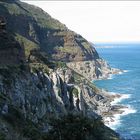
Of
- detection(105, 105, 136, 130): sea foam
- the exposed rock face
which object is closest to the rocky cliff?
the exposed rock face

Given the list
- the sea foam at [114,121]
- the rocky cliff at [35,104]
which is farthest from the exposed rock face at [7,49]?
the sea foam at [114,121]

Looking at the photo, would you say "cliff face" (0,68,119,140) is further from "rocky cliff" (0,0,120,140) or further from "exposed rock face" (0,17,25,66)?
"exposed rock face" (0,17,25,66)

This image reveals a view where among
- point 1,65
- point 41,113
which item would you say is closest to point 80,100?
point 41,113

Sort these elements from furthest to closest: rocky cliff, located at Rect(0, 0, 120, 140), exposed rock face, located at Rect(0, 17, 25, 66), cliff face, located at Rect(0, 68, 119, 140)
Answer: exposed rock face, located at Rect(0, 17, 25, 66), cliff face, located at Rect(0, 68, 119, 140), rocky cliff, located at Rect(0, 0, 120, 140)

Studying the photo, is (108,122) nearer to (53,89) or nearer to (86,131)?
(53,89)

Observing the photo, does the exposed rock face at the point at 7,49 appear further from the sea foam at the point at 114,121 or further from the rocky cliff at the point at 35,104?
the sea foam at the point at 114,121

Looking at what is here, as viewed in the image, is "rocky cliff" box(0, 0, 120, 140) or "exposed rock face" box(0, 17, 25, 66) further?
"exposed rock face" box(0, 17, 25, 66)

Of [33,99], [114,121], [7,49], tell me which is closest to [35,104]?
[33,99]

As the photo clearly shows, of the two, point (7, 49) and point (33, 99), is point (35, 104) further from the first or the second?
point (7, 49)

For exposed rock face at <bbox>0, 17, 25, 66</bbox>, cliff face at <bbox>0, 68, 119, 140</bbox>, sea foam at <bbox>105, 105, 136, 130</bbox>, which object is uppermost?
exposed rock face at <bbox>0, 17, 25, 66</bbox>

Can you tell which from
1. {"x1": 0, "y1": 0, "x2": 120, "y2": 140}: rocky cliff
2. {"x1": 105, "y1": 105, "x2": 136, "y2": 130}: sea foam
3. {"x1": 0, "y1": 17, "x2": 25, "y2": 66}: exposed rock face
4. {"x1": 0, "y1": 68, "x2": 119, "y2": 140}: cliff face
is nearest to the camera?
{"x1": 0, "y1": 0, "x2": 120, "y2": 140}: rocky cliff

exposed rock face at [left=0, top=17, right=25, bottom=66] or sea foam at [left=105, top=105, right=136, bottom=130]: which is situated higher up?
exposed rock face at [left=0, top=17, right=25, bottom=66]
